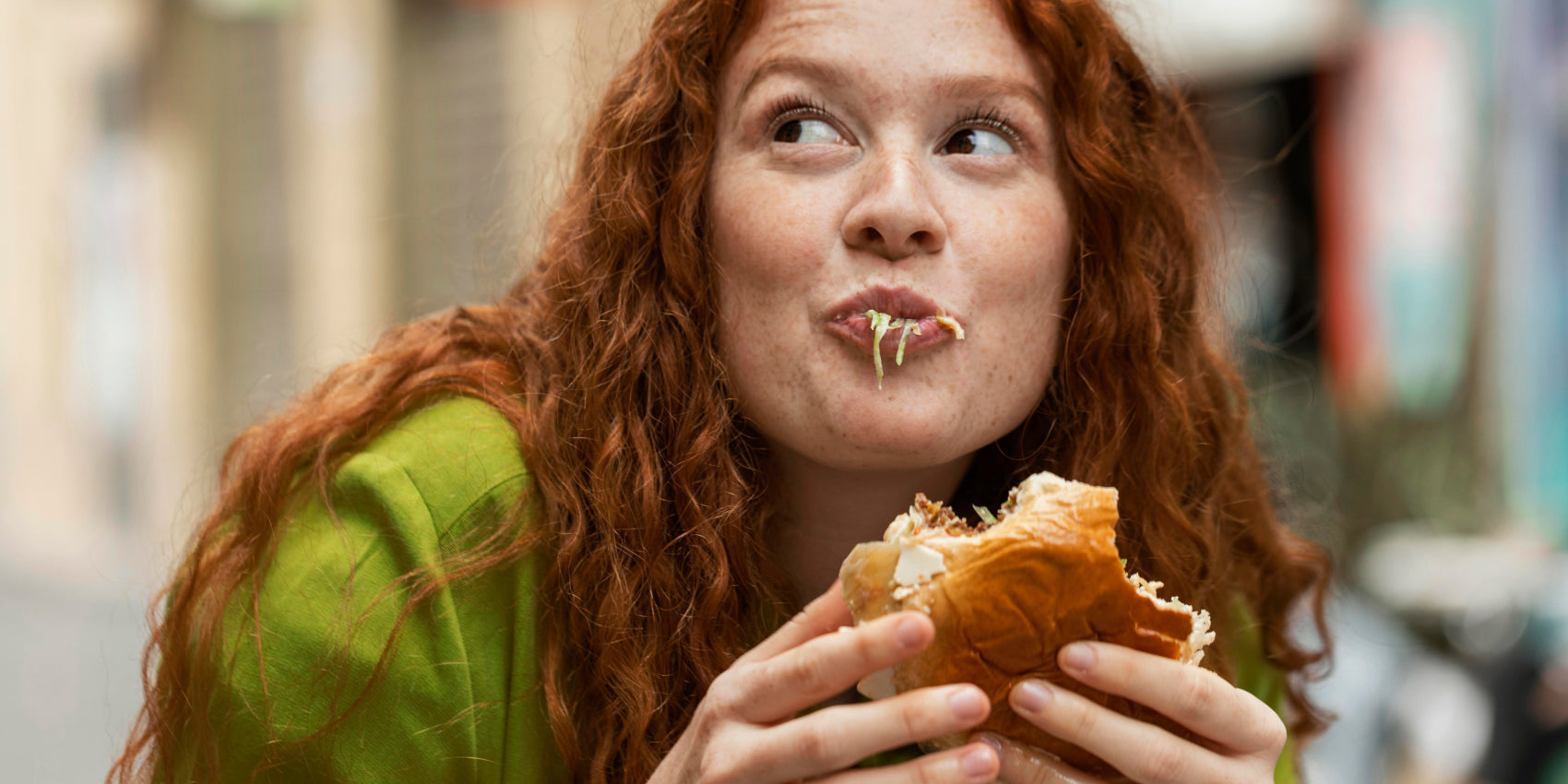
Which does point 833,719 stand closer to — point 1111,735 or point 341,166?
point 1111,735

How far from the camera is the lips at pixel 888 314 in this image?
182cm

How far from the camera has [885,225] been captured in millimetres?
1810

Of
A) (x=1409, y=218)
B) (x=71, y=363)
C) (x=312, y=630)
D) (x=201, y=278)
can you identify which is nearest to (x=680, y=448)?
(x=312, y=630)

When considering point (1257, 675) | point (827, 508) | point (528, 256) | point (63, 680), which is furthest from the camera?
point (63, 680)

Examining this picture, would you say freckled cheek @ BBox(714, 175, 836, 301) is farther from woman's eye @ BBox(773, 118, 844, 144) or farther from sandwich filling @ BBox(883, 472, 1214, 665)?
sandwich filling @ BBox(883, 472, 1214, 665)

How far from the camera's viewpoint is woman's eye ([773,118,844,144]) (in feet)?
6.34

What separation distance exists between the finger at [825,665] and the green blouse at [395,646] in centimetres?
54

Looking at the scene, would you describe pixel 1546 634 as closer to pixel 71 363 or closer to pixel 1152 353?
pixel 1152 353

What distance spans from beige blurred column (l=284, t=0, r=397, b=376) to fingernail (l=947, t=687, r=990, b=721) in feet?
22.8

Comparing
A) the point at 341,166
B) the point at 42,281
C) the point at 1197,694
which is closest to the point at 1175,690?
the point at 1197,694

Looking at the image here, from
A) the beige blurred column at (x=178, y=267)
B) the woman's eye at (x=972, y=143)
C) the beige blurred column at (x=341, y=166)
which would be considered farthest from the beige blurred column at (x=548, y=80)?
the beige blurred column at (x=178, y=267)

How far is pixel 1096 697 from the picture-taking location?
1584 millimetres

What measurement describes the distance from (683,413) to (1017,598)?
0.68 metres

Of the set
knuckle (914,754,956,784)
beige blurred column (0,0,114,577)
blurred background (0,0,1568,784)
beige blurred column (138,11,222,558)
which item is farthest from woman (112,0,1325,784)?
beige blurred column (0,0,114,577)
